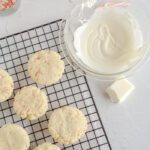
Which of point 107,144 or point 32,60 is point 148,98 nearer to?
point 107,144

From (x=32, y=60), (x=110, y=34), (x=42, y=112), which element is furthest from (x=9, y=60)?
(x=110, y=34)

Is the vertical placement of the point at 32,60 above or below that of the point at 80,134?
above

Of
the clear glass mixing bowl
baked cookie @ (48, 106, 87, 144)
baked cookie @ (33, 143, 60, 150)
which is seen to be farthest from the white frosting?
baked cookie @ (33, 143, 60, 150)

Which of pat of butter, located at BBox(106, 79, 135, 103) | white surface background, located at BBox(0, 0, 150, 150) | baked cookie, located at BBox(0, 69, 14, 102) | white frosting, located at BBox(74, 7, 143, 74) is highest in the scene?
white frosting, located at BBox(74, 7, 143, 74)

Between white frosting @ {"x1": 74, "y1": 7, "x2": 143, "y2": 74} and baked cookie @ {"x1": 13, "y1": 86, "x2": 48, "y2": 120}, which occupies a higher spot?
white frosting @ {"x1": 74, "y1": 7, "x2": 143, "y2": 74}

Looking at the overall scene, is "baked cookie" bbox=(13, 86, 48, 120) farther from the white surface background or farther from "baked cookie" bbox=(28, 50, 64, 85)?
the white surface background

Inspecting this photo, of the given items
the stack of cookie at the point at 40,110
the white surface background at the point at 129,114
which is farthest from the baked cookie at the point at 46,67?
the white surface background at the point at 129,114
